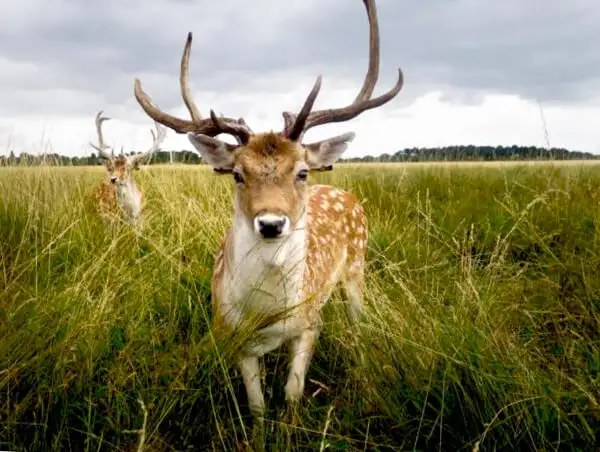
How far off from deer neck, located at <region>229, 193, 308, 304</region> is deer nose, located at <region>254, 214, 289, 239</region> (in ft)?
0.79

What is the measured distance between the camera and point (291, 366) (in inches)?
128

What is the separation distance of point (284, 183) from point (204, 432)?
3.82 ft

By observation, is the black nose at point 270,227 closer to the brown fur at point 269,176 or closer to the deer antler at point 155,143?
the brown fur at point 269,176

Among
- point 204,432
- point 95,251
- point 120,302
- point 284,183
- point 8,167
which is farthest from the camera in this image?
point 8,167

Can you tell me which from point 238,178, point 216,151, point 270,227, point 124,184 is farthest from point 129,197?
point 270,227

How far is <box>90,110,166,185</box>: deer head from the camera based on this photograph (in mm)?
9320

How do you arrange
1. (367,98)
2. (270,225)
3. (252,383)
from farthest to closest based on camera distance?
1. (367,98)
2. (252,383)
3. (270,225)

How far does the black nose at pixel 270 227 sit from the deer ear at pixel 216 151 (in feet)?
2.15

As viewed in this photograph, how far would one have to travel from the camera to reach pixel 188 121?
364 cm

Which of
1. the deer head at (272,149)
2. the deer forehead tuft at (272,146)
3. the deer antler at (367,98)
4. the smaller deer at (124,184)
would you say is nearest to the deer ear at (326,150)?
the deer head at (272,149)

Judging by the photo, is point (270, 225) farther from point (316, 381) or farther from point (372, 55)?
point (372, 55)

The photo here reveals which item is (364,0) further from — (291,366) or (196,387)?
(196,387)

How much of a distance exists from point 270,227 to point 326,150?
891 millimetres

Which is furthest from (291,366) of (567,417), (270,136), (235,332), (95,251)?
(95,251)
